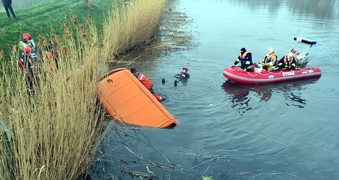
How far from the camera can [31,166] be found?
3111 mm

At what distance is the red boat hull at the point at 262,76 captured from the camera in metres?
9.93

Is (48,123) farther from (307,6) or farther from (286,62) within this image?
(307,6)

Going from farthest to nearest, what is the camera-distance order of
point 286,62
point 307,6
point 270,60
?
1. point 307,6
2. point 286,62
3. point 270,60

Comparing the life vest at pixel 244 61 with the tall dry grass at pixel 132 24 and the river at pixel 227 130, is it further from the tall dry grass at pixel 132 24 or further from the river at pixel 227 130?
the tall dry grass at pixel 132 24

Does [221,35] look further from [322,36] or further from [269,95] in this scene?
[269,95]

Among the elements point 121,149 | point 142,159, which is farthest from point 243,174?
point 121,149

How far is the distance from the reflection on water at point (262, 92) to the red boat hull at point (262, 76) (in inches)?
7.7

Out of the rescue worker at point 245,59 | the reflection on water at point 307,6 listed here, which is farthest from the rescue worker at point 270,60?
the reflection on water at point 307,6

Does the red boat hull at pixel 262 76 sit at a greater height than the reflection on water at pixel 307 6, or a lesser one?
lesser

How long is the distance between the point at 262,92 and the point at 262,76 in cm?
83

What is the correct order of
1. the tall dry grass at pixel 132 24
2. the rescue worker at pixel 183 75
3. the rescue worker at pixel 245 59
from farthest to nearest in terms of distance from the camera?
the tall dry grass at pixel 132 24, the rescue worker at pixel 245 59, the rescue worker at pixel 183 75

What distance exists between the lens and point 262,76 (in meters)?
10.1

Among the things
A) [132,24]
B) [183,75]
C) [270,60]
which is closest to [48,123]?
[183,75]

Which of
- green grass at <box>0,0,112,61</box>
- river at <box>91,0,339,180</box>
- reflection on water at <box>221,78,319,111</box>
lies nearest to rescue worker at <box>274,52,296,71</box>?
reflection on water at <box>221,78,319,111</box>
